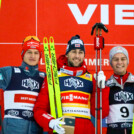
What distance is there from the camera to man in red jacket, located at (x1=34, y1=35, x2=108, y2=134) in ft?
14.0

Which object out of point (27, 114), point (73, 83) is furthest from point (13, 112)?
point (73, 83)

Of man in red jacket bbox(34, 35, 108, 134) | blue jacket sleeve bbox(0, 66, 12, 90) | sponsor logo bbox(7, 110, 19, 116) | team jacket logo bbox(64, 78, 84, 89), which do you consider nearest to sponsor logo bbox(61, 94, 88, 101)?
man in red jacket bbox(34, 35, 108, 134)

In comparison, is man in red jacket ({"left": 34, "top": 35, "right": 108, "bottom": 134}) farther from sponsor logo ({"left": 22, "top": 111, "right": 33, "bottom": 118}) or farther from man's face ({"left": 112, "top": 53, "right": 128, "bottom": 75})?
man's face ({"left": 112, "top": 53, "right": 128, "bottom": 75})

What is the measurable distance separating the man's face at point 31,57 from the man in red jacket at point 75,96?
0.95 feet

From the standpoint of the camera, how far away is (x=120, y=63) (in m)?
4.64

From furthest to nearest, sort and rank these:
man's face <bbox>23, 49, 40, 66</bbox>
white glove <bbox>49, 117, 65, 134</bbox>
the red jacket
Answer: man's face <bbox>23, 49, 40, 66</bbox>, the red jacket, white glove <bbox>49, 117, 65, 134</bbox>

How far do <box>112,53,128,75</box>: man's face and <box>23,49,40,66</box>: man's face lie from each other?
0.89m

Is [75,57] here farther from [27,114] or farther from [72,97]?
[27,114]

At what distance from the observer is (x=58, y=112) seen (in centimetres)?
429

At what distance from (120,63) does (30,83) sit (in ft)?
3.45

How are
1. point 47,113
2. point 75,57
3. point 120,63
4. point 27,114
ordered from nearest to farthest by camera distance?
point 47,113 < point 27,114 < point 75,57 < point 120,63

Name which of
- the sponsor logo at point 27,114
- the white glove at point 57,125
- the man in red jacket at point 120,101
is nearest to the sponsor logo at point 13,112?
the sponsor logo at point 27,114

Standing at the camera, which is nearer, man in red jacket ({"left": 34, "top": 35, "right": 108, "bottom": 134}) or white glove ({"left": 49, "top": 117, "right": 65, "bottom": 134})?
white glove ({"left": 49, "top": 117, "right": 65, "bottom": 134})

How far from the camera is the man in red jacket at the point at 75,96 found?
4277 millimetres
